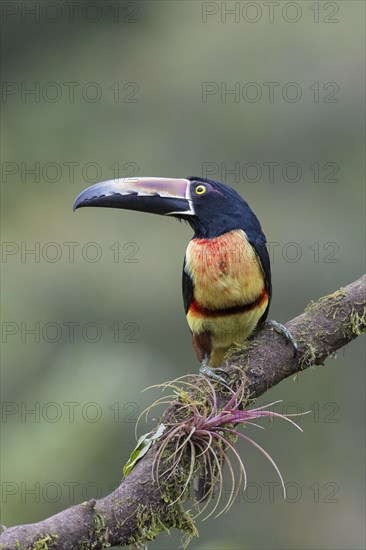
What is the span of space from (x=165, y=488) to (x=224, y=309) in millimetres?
1209

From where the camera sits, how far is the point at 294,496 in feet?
25.0

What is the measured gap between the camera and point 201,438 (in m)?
2.87

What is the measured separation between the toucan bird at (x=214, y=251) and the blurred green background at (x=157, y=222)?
2.55 meters

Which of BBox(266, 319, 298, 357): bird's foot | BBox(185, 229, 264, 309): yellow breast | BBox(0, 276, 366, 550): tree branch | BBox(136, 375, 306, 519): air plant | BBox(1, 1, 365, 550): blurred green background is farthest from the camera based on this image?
BBox(1, 1, 365, 550): blurred green background

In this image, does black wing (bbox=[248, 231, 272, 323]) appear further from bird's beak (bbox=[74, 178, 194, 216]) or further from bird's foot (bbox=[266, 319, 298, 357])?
bird's foot (bbox=[266, 319, 298, 357])

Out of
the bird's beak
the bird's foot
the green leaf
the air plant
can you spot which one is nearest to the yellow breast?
the bird's beak

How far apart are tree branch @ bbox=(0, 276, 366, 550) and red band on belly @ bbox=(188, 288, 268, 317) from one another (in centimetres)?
22

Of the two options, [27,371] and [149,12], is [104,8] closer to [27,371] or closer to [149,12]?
[149,12]

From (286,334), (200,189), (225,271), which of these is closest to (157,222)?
(200,189)

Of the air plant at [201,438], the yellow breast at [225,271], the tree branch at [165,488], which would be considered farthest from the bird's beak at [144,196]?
the air plant at [201,438]

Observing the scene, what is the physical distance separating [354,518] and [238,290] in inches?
178

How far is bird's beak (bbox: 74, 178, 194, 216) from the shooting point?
3.90 metres

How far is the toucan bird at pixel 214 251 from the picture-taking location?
377 cm

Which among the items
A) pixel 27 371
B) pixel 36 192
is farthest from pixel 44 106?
pixel 27 371
